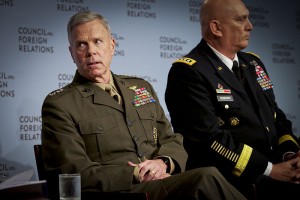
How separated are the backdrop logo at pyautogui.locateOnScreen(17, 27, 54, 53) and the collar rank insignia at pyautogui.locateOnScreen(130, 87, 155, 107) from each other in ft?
3.22

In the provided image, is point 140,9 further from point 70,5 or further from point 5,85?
point 5,85

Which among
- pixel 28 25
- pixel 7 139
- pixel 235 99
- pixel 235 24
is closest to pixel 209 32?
pixel 235 24

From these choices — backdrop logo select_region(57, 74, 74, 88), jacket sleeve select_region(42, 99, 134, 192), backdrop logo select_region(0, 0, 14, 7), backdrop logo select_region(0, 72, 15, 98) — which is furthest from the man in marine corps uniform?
backdrop logo select_region(0, 0, 14, 7)

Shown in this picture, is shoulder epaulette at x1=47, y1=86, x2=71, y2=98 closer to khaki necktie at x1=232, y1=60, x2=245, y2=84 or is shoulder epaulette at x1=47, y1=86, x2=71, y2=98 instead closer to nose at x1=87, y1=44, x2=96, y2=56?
nose at x1=87, y1=44, x2=96, y2=56

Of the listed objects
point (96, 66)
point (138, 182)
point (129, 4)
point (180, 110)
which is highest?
point (129, 4)

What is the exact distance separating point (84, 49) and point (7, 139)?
988 mm

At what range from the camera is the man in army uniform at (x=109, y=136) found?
2760 mm

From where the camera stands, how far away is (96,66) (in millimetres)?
3145

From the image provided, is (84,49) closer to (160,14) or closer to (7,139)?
(7,139)

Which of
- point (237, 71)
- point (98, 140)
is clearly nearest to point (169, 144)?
point (98, 140)

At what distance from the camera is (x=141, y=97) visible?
328 cm

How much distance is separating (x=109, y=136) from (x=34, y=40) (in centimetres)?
125

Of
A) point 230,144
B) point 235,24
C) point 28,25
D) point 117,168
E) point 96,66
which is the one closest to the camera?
point 117,168

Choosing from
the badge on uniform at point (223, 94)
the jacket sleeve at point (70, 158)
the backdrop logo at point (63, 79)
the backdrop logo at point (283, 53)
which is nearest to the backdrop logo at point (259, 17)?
the backdrop logo at point (283, 53)
